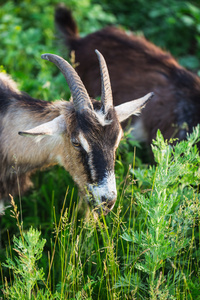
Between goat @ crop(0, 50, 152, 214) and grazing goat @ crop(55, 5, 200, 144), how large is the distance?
0.99 meters

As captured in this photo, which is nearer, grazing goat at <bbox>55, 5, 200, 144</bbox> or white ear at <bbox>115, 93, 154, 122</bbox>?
white ear at <bbox>115, 93, 154, 122</bbox>

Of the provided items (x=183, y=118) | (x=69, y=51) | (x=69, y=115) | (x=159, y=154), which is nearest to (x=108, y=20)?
(x=69, y=51)

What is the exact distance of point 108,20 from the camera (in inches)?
237

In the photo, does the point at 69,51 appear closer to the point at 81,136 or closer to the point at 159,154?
the point at 81,136

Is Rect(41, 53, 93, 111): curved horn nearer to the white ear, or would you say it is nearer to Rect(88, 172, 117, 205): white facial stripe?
the white ear

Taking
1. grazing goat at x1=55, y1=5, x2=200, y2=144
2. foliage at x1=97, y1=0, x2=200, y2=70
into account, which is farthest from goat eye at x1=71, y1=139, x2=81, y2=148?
foliage at x1=97, y1=0, x2=200, y2=70

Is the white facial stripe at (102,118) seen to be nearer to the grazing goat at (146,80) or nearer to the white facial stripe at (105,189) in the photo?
the white facial stripe at (105,189)

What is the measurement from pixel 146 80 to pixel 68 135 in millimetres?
1702

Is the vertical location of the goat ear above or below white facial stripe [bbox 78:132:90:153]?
above

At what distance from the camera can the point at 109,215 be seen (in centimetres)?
315

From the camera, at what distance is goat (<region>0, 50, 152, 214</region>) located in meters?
2.63

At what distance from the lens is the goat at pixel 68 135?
2.63 meters

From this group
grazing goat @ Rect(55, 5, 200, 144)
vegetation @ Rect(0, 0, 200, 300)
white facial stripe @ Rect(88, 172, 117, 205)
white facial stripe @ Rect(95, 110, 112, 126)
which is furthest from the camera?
grazing goat @ Rect(55, 5, 200, 144)

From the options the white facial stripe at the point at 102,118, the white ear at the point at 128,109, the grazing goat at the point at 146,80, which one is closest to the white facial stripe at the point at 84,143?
the white facial stripe at the point at 102,118
